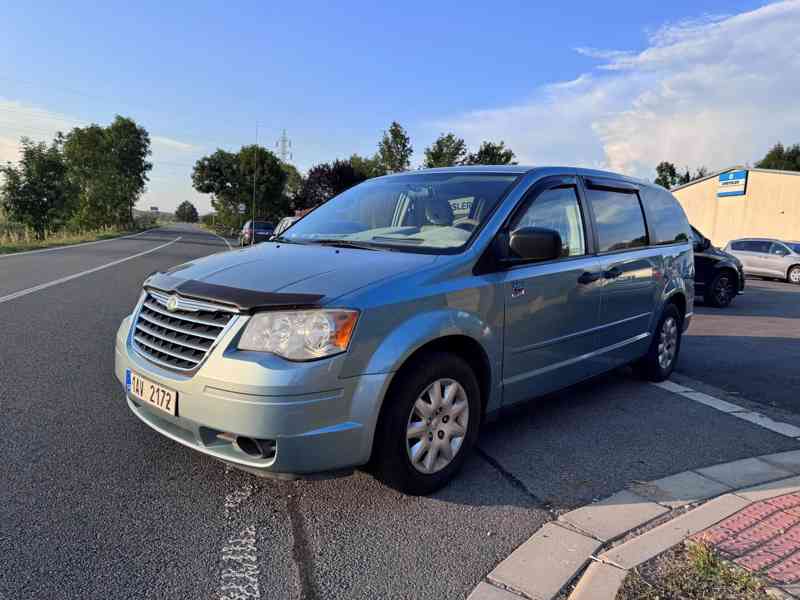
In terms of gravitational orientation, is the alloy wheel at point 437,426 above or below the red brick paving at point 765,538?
above

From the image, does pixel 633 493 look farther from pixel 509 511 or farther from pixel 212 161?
pixel 212 161

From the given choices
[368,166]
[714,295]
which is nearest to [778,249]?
[714,295]

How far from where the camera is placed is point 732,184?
1371 inches

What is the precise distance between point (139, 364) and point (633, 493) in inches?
110

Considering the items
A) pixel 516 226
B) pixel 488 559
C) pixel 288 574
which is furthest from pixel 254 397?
pixel 516 226

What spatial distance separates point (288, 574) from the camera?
2340 mm

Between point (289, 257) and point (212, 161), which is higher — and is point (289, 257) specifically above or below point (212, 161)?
below

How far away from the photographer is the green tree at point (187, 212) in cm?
16131

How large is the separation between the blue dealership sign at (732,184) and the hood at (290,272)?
3744 cm

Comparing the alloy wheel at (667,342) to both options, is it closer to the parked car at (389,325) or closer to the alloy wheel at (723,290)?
the parked car at (389,325)

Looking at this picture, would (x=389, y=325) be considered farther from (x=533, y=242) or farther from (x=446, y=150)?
(x=446, y=150)

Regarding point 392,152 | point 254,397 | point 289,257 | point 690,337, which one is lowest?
point 690,337

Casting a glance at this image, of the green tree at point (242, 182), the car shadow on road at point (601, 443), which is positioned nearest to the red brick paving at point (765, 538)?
the car shadow on road at point (601, 443)

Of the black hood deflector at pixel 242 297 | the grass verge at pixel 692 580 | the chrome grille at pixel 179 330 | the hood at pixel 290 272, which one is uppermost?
the hood at pixel 290 272
